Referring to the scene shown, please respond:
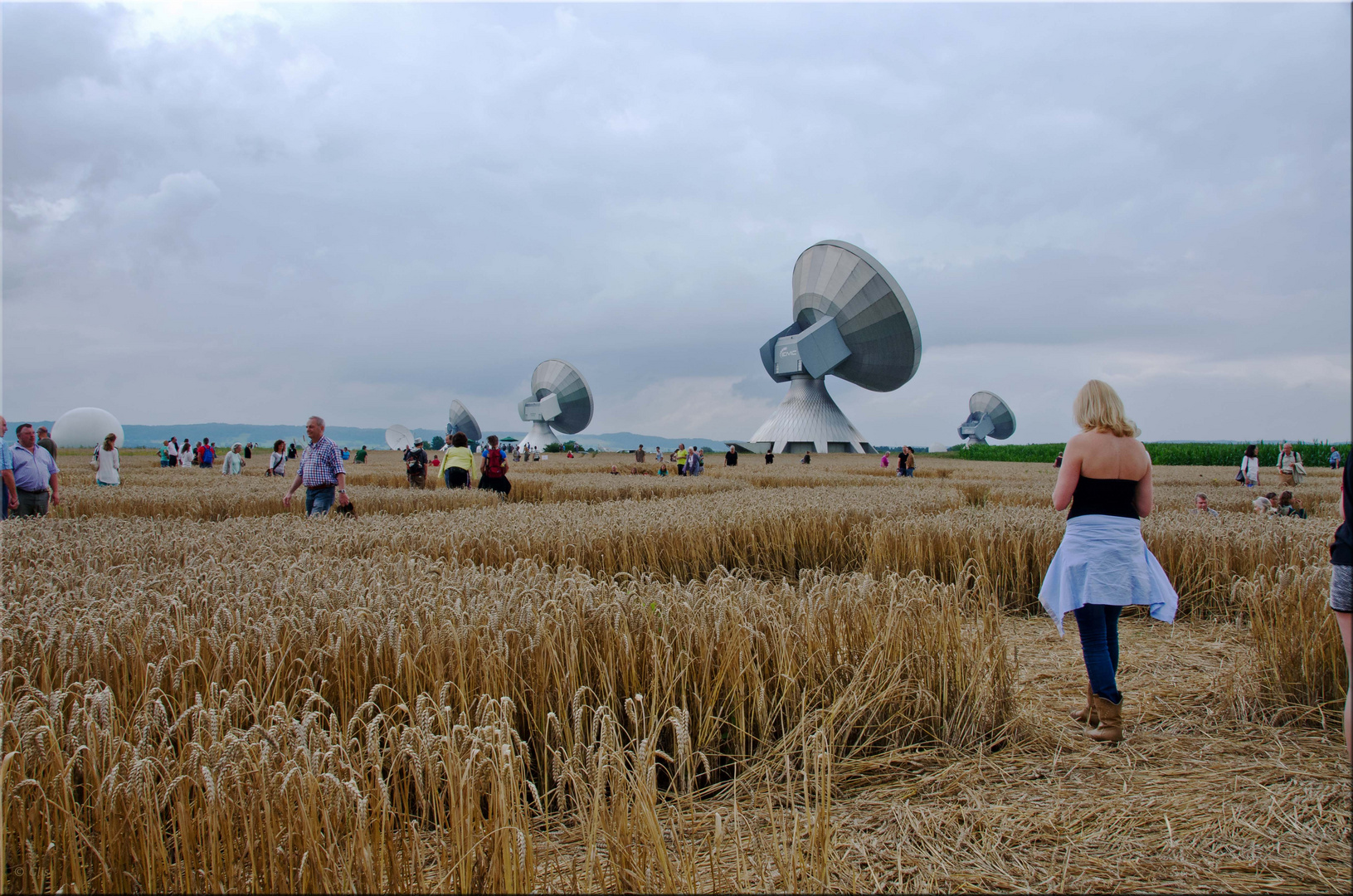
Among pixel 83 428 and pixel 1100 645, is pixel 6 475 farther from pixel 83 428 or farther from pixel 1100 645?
pixel 83 428

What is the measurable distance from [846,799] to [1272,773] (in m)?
1.96

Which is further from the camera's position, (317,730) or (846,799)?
(846,799)

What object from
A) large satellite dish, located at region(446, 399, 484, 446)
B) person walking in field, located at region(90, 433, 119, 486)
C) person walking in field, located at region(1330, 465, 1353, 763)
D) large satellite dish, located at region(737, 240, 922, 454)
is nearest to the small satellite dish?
large satellite dish, located at region(446, 399, 484, 446)

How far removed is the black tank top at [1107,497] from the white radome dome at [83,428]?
105809mm

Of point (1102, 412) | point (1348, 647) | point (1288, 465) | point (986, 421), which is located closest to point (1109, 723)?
point (1102, 412)

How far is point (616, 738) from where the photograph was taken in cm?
248

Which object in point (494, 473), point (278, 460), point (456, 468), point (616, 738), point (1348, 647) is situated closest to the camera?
point (1348, 647)

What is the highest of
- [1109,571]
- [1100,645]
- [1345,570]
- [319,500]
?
[1345,570]

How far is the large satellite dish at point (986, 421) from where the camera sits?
3487 inches

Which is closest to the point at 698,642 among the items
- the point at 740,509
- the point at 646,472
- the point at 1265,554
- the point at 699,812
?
the point at 699,812

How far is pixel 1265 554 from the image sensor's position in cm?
702

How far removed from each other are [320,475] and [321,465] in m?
0.15

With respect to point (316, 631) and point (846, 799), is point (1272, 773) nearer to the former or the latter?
point (846, 799)

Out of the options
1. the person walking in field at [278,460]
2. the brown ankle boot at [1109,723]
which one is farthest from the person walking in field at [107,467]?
the brown ankle boot at [1109,723]
